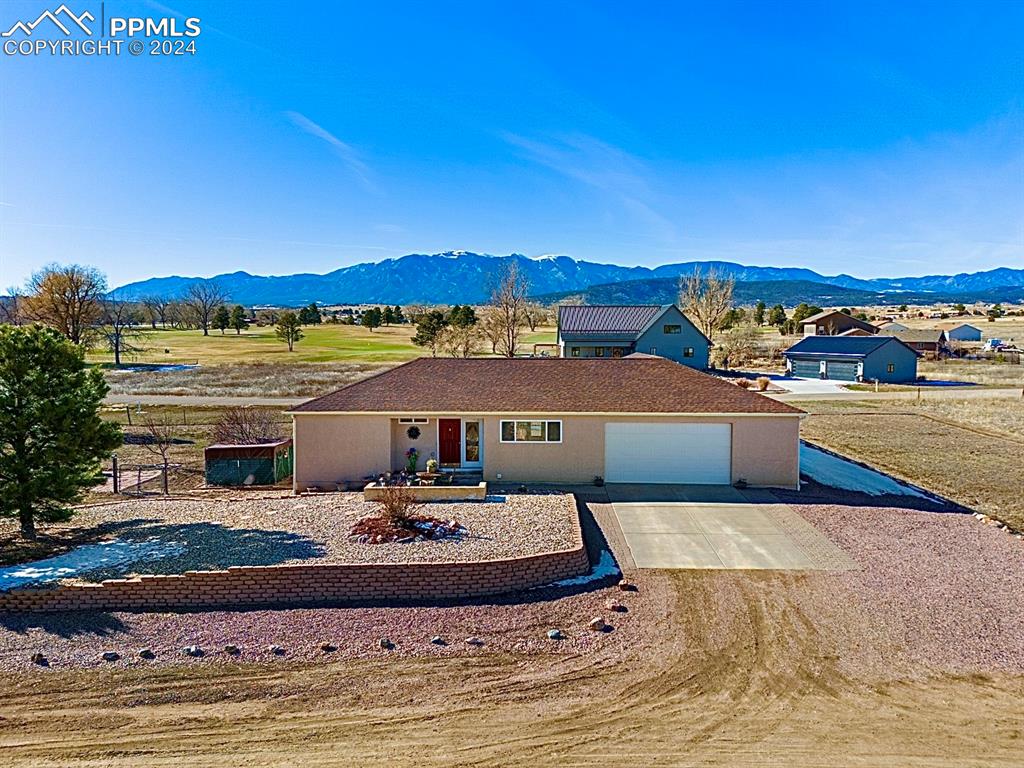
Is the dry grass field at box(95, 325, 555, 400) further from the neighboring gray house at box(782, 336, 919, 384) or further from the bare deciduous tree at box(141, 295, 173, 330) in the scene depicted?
the neighboring gray house at box(782, 336, 919, 384)

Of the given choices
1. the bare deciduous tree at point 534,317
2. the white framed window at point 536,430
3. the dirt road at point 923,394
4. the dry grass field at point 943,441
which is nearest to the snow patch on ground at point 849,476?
the dry grass field at point 943,441

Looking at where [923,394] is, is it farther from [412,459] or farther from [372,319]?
[372,319]

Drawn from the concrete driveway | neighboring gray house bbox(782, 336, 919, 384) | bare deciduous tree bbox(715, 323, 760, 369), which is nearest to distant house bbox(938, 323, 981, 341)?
bare deciduous tree bbox(715, 323, 760, 369)

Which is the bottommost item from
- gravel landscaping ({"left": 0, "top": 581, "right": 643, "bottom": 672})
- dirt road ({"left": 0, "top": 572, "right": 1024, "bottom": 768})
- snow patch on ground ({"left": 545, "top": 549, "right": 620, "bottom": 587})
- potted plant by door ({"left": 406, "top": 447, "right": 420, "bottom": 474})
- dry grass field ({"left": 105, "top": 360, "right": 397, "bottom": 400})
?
dirt road ({"left": 0, "top": 572, "right": 1024, "bottom": 768})

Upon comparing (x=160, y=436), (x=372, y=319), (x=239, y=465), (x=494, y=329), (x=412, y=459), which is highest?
(x=372, y=319)

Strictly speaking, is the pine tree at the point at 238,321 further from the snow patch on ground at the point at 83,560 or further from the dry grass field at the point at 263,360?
the snow patch on ground at the point at 83,560

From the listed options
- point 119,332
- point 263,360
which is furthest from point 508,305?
point 119,332
